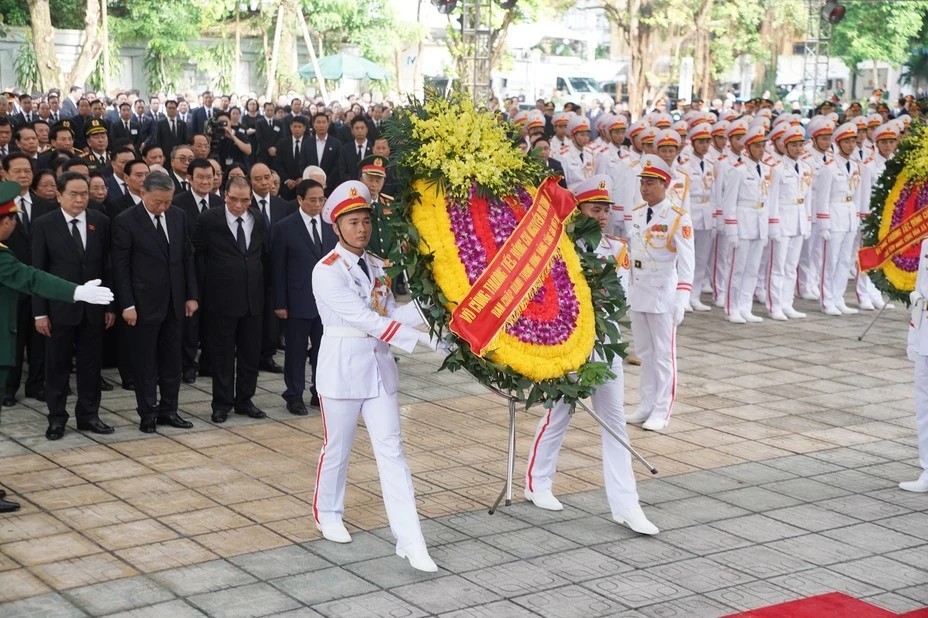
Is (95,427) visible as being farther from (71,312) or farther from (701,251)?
(701,251)

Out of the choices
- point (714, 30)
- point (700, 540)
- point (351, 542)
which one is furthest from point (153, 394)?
point (714, 30)

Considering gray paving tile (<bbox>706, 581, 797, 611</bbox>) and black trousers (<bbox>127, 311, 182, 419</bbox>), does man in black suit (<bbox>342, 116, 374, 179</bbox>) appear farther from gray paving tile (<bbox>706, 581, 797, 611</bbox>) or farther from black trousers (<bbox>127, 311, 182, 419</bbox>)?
gray paving tile (<bbox>706, 581, 797, 611</bbox>)

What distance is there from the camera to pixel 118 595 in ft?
18.6

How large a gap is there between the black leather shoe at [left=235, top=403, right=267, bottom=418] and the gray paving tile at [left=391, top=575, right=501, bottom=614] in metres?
3.58

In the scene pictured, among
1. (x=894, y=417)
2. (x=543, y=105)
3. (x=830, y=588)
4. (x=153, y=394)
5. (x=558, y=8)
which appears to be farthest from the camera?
(x=558, y=8)

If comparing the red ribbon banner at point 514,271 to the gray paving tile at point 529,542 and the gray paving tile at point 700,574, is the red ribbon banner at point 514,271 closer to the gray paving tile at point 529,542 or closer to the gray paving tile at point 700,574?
the gray paving tile at point 529,542

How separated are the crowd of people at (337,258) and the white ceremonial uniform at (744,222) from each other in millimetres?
22

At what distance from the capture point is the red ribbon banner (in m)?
6.12

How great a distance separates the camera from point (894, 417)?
31.3ft

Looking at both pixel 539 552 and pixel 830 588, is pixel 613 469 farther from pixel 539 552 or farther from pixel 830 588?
pixel 830 588

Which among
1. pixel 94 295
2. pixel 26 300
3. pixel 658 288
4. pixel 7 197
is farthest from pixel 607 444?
pixel 26 300

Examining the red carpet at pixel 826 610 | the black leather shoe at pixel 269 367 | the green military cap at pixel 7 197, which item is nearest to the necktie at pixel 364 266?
the green military cap at pixel 7 197

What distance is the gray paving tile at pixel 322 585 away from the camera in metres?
5.66

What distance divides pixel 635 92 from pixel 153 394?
31.8m
